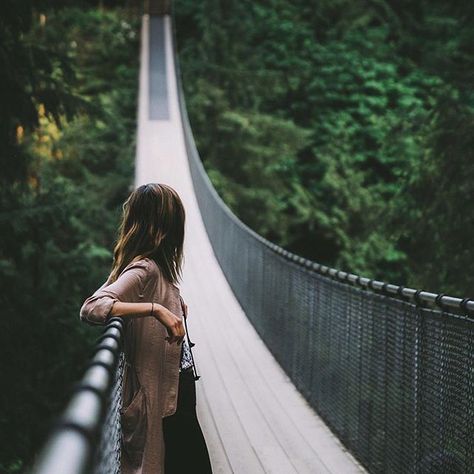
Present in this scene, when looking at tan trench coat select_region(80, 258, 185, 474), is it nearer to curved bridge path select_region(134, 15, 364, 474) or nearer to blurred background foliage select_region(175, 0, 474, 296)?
curved bridge path select_region(134, 15, 364, 474)

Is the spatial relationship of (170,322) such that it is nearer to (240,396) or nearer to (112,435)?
(112,435)

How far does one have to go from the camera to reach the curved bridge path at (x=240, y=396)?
4.66m

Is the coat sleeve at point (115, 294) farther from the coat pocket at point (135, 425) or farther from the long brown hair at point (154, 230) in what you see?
the coat pocket at point (135, 425)

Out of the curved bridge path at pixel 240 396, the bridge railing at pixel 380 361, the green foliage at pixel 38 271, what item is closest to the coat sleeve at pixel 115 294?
the bridge railing at pixel 380 361

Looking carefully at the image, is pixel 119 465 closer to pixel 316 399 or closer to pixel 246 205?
pixel 316 399

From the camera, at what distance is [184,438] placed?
2.85 metres

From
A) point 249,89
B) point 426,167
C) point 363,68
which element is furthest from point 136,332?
point 363,68

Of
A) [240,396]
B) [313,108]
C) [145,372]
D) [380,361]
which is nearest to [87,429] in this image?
[145,372]

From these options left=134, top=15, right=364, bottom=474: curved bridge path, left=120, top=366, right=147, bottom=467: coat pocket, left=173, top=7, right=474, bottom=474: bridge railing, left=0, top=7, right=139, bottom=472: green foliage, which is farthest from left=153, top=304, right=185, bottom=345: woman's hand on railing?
left=0, top=7, right=139, bottom=472: green foliage

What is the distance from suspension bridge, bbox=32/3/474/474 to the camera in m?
2.33

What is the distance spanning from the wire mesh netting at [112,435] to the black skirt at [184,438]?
175 mm

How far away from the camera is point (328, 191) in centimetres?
2802

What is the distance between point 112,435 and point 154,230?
2.48 feet

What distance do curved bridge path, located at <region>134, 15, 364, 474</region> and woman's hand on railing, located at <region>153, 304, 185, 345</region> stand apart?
1931mm
